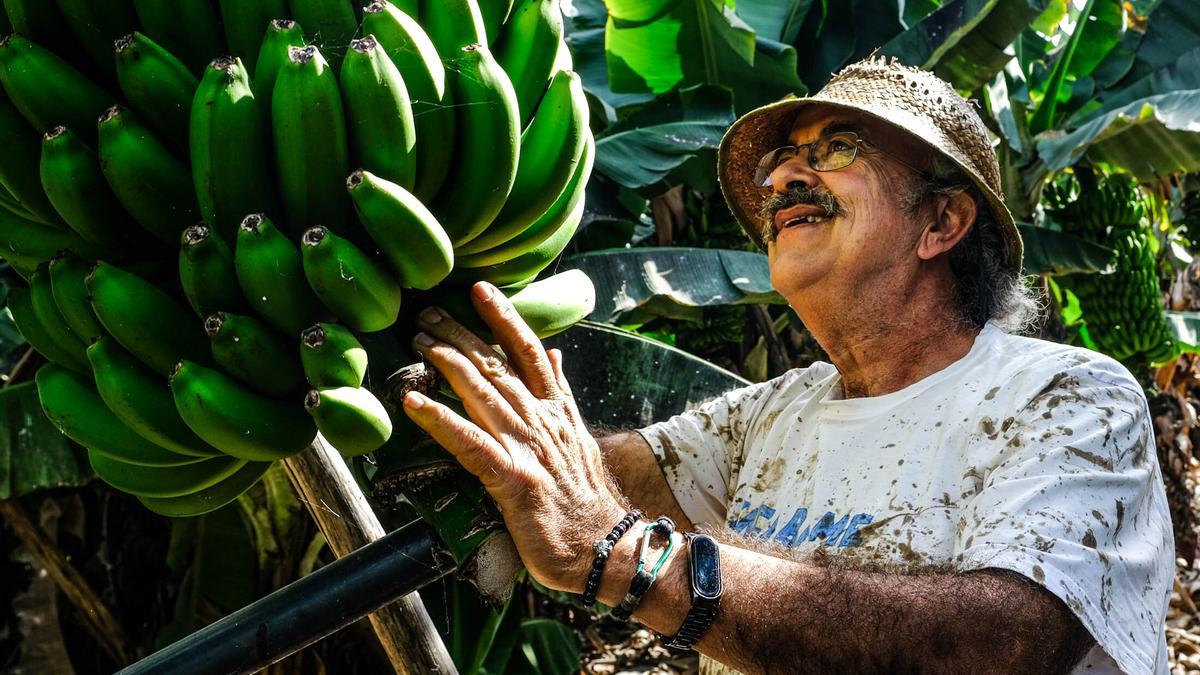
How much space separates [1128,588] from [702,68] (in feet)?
11.3

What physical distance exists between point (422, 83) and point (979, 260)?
124cm

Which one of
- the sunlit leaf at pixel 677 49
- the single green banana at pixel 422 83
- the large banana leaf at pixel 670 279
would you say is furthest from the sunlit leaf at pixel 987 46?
the single green banana at pixel 422 83

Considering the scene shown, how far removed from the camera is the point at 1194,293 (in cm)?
636

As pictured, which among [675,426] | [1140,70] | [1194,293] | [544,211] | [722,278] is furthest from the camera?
[1194,293]

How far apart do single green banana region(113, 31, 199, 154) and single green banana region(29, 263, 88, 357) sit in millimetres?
228

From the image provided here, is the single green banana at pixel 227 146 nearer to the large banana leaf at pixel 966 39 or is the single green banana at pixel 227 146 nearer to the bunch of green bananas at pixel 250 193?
the bunch of green bananas at pixel 250 193

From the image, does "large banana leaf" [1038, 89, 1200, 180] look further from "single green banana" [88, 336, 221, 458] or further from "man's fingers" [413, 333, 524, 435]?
"single green banana" [88, 336, 221, 458]

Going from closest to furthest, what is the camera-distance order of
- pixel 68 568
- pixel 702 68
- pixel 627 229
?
pixel 68 568 < pixel 627 229 < pixel 702 68

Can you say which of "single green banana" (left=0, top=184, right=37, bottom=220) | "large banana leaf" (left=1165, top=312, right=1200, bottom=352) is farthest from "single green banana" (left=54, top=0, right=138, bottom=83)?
"large banana leaf" (left=1165, top=312, right=1200, bottom=352)

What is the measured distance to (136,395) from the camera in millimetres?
1145

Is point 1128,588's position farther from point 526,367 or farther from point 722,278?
point 722,278

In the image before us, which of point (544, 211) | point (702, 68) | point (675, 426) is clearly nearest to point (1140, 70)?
point (702, 68)

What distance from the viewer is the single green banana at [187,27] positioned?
3.86ft

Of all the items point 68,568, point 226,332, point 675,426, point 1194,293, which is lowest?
point 1194,293
